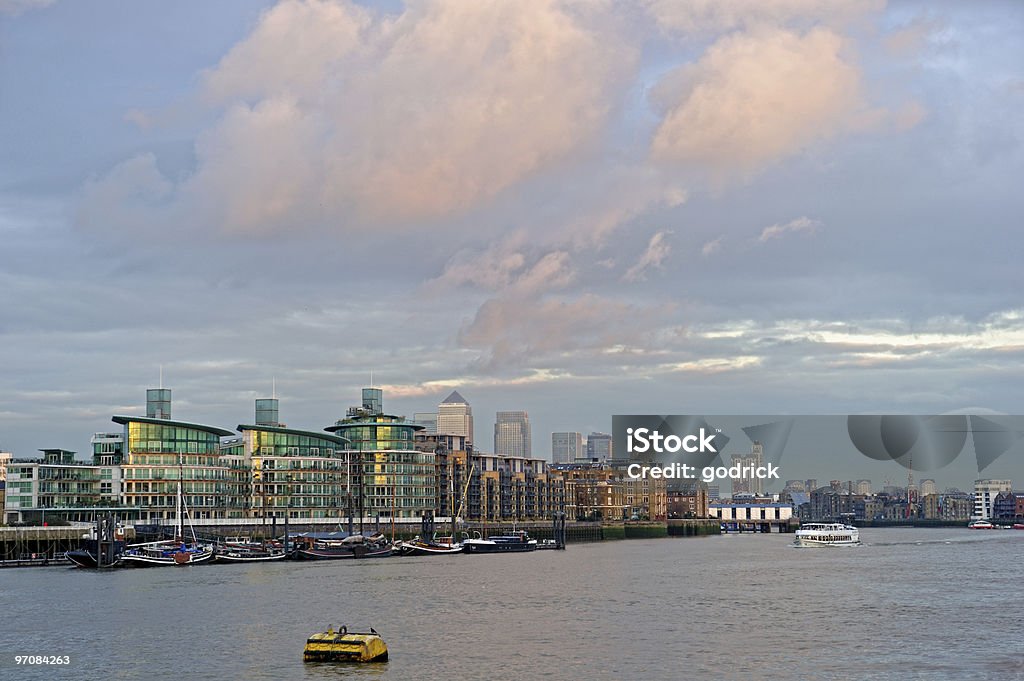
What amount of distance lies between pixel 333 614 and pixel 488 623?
13.5m

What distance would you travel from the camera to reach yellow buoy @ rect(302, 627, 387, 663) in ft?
238

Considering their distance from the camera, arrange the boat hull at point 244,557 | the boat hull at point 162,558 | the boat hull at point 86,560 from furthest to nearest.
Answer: the boat hull at point 244,557
the boat hull at point 162,558
the boat hull at point 86,560

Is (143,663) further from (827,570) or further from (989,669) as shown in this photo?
(827,570)

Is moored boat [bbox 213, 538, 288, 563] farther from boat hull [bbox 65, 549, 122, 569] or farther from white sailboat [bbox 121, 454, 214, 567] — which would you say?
boat hull [bbox 65, 549, 122, 569]

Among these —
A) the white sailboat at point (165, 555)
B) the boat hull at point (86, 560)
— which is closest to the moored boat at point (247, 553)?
the white sailboat at point (165, 555)

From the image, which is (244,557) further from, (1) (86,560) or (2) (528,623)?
(2) (528,623)

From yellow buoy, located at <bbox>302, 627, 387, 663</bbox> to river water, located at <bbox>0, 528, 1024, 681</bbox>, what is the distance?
52.2 inches

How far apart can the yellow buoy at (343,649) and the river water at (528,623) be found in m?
1.33

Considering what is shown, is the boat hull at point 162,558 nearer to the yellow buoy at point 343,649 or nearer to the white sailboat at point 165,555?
the white sailboat at point 165,555

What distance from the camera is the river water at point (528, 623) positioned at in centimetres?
7169

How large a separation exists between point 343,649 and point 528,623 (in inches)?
966

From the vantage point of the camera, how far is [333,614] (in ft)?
328

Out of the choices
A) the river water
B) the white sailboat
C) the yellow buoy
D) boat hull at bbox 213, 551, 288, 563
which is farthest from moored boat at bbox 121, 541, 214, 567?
the yellow buoy

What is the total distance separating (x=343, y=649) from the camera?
7238cm
